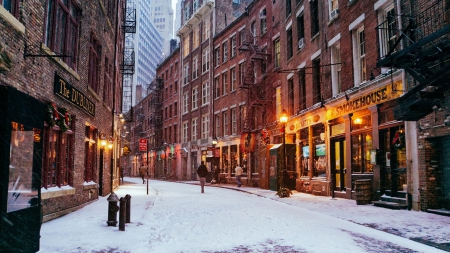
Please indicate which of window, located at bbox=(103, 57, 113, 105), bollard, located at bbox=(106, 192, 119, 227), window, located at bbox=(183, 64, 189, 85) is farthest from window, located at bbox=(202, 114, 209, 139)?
bollard, located at bbox=(106, 192, 119, 227)

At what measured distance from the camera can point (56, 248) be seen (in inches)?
278

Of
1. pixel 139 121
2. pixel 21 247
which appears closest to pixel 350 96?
pixel 21 247

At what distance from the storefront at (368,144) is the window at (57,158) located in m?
10.1

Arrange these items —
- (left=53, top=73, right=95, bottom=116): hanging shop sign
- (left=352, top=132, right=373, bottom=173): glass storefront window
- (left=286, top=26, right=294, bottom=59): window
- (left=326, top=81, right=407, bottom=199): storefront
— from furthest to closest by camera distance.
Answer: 1. (left=286, top=26, right=294, bottom=59): window
2. (left=352, top=132, right=373, bottom=173): glass storefront window
3. (left=326, top=81, right=407, bottom=199): storefront
4. (left=53, top=73, right=95, bottom=116): hanging shop sign

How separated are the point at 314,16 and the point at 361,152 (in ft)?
28.7

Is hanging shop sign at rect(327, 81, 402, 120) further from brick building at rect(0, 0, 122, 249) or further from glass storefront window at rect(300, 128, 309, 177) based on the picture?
brick building at rect(0, 0, 122, 249)

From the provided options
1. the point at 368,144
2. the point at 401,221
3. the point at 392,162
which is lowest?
the point at 401,221

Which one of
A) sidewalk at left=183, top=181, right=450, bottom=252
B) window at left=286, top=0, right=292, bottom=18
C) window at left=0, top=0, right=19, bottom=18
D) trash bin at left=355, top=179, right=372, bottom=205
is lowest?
sidewalk at left=183, top=181, right=450, bottom=252

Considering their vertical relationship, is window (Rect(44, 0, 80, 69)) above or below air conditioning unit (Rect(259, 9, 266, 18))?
below

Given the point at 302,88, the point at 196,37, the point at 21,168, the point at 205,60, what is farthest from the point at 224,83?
the point at 21,168

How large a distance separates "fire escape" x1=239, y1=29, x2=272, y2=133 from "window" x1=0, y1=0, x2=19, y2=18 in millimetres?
21774

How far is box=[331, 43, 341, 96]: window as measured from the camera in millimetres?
19359

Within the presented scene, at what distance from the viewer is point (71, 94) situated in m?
12.2

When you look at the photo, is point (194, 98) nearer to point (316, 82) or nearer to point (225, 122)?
point (225, 122)
